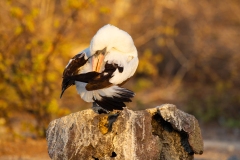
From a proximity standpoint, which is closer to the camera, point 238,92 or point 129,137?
point 129,137

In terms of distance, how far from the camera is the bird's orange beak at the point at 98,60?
5191 mm

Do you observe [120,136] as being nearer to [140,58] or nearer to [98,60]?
[98,60]

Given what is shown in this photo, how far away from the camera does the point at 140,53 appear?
1462 centimetres

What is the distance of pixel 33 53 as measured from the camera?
26.7 ft

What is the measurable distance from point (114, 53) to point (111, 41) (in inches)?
5.3

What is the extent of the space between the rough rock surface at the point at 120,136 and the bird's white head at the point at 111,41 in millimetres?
786

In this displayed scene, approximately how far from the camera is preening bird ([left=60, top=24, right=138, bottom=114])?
473cm

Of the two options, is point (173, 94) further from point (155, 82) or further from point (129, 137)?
point (129, 137)

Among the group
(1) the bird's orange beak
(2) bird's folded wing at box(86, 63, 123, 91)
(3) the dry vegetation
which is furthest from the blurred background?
(2) bird's folded wing at box(86, 63, 123, 91)

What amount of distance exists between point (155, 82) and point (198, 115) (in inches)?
153

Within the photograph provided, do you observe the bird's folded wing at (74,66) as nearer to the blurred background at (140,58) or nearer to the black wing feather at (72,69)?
the black wing feather at (72,69)

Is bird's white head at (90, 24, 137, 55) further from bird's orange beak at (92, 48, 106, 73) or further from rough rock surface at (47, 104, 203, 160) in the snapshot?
rough rock surface at (47, 104, 203, 160)

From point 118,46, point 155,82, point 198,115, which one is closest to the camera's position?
point 118,46

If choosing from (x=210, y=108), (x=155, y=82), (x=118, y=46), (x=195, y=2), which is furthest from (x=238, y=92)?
(x=118, y=46)
